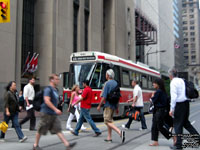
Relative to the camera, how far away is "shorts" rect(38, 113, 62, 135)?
6145 millimetres

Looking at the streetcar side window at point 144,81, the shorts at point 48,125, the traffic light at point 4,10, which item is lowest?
the shorts at point 48,125

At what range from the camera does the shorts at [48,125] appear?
20.2 feet

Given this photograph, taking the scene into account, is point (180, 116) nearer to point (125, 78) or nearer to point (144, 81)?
point (125, 78)

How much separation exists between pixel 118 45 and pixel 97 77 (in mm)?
28796

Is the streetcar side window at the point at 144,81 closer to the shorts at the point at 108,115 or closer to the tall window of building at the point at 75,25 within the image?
the shorts at the point at 108,115

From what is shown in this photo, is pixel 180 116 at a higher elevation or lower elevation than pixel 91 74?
lower

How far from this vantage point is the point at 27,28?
27547 mm

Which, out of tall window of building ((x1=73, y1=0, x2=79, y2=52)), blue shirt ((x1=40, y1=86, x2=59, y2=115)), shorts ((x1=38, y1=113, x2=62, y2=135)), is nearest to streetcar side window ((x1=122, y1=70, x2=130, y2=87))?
blue shirt ((x1=40, y1=86, x2=59, y2=115))

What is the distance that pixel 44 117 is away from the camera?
6.19m

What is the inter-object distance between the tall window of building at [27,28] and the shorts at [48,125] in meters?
21.2

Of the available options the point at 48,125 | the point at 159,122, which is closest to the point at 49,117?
the point at 48,125

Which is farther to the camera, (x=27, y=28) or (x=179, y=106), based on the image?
(x=27, y=28)

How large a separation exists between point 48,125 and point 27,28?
22.9 metres

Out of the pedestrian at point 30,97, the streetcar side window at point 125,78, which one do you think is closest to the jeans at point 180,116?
the pedestrian at point 30,97
